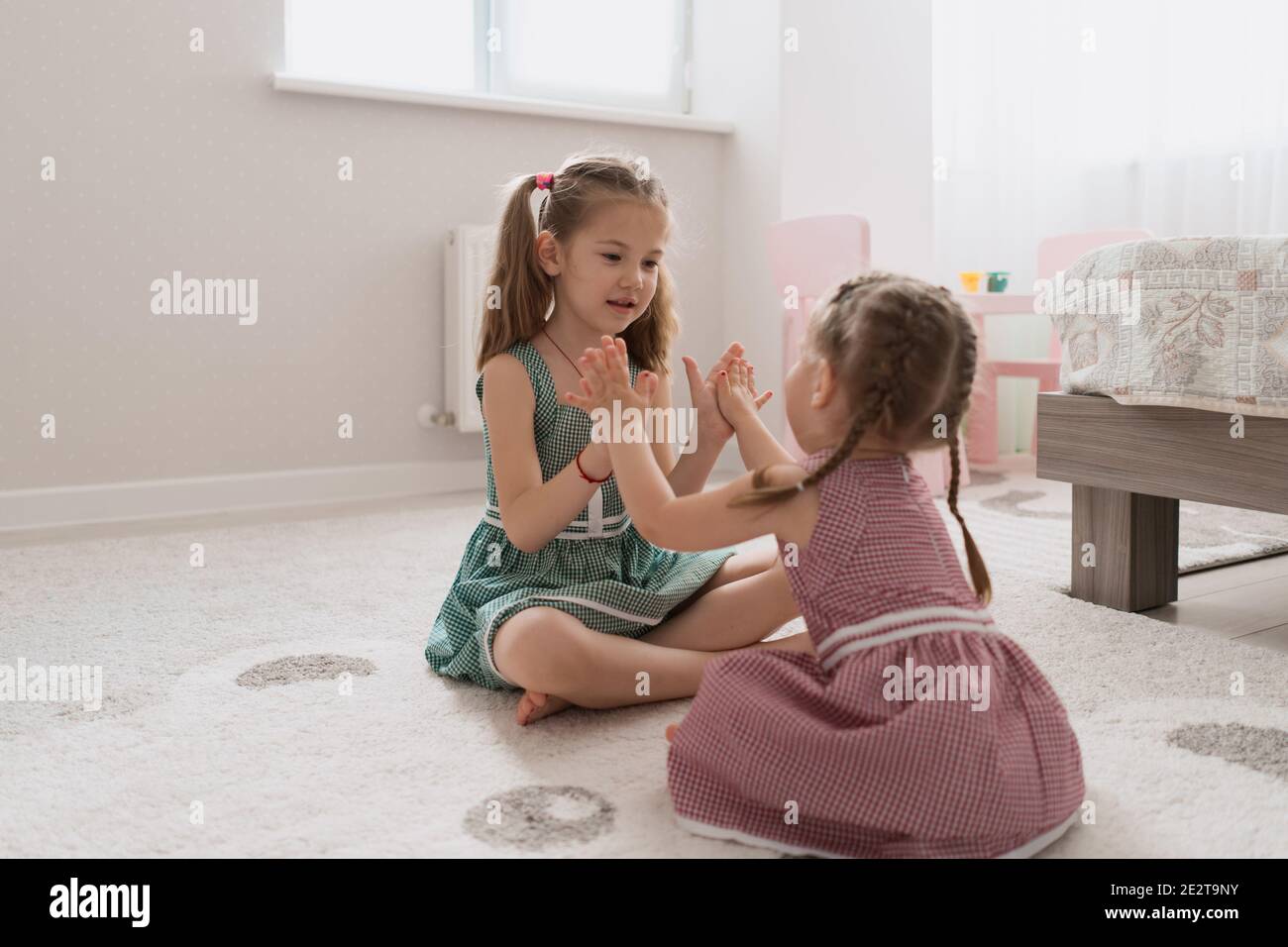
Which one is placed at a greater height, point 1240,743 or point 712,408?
point 712,408

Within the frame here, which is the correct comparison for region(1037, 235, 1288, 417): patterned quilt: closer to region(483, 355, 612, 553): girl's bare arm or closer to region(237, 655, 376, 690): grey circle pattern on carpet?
region(483, 355, 612, 553): girl's bare arm

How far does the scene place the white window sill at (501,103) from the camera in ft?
7.44

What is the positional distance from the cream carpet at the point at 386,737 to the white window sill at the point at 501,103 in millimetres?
1071

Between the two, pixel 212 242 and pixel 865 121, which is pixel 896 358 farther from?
pixel 865 121

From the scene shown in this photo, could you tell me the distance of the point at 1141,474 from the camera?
1373 mm

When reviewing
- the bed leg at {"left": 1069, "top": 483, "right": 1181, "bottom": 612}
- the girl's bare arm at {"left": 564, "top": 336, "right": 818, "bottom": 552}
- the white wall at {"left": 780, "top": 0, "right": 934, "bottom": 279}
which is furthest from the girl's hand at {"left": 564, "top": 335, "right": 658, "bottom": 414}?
the white wall at {"left": 780, "top": 0, "right": 934, "bottom": 279}

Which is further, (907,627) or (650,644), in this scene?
(650,644)

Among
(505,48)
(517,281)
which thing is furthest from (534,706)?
(505,48)

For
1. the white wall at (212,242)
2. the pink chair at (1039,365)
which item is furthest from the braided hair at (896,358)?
the pink chair at (1039,365)

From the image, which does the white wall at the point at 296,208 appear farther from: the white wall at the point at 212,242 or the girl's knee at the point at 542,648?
the girl's knee at the point at 542,648

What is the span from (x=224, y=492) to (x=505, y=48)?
1192mm

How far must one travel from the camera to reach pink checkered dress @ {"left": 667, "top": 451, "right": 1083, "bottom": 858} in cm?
78

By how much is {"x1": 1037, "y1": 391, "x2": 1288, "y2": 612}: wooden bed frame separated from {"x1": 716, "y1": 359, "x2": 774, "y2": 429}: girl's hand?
56 centimetres
